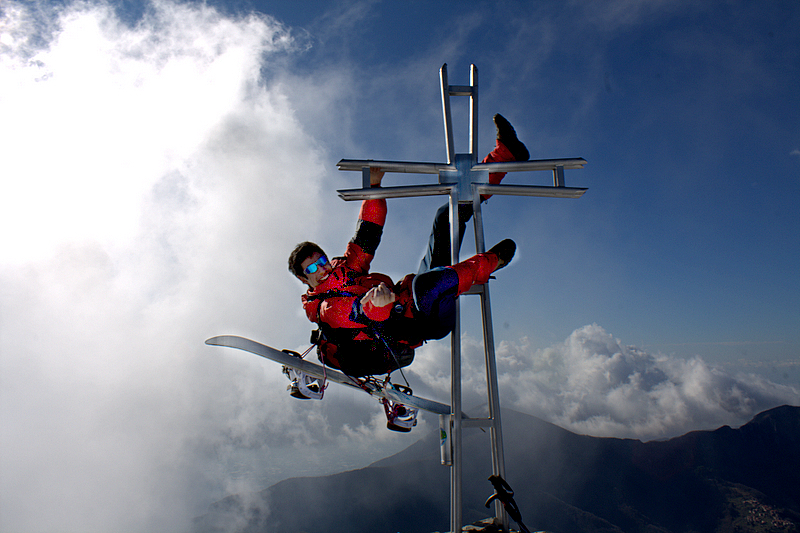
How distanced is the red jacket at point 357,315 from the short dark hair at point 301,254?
29 centimetres

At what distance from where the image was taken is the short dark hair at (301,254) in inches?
176

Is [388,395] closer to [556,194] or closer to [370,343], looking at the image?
[370,343]

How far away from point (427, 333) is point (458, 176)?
200 centimetres

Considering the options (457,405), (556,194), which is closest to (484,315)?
(457,405)

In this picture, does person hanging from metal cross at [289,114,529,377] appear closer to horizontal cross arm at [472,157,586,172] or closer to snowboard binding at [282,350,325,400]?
horizontal cross arm at [472,157,586,172]

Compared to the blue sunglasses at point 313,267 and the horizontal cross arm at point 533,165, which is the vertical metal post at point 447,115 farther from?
the blue sunglasses at point 313,267

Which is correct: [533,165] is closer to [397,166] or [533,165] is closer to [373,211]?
[397,166]

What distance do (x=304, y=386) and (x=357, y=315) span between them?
69.7 inches

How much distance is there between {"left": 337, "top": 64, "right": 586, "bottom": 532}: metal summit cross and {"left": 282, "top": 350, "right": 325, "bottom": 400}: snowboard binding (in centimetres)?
170

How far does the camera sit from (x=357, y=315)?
3.98 m

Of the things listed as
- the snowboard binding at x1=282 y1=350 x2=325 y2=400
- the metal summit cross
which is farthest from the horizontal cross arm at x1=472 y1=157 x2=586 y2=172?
the snowboard binding at x1=282 y1=350 x2=325 y2=400

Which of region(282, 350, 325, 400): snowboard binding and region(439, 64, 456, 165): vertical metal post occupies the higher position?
region(439, 64, 456, 165): vertical metal post

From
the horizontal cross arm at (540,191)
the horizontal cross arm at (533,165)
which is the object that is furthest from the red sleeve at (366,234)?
the horizontal cross arm at (540,191)

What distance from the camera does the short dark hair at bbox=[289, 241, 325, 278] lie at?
4.47 meters
